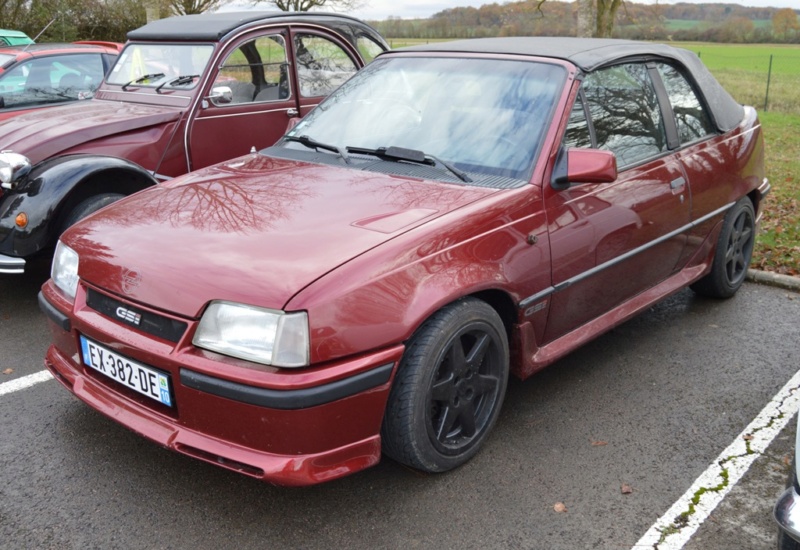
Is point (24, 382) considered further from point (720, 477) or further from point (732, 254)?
point (732, 254)

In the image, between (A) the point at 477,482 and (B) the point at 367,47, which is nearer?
(A) the point at 477,482

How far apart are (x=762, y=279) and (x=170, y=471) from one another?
14.5ft

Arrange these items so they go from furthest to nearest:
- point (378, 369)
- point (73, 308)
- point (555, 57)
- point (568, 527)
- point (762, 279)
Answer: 1. point (762, 279)
2. point (555, 57)
3. point (73, 308)
4. point (568, 527)
5. point (378, 369)

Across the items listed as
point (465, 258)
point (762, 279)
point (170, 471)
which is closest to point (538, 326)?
point (465, 258)

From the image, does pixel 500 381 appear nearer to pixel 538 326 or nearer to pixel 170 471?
pixel 538 326

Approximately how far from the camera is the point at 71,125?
521 centimetres

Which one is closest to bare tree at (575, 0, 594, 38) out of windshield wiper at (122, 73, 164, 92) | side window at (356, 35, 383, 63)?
side window at (356, 35, 383, 63)

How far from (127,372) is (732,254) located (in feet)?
12.8

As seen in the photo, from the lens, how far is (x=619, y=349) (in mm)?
4414

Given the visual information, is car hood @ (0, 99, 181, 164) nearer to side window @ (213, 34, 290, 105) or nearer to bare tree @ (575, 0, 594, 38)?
side window @ (213, 34, 290, 105)

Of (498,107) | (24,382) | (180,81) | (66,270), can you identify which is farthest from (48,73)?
(498,107)

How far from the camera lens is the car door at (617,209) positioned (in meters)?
3.47

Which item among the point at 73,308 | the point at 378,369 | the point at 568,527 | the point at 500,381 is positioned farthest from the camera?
the point at 500,381

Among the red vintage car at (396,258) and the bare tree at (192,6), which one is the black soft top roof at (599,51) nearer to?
the red vintage car at (396,258)
